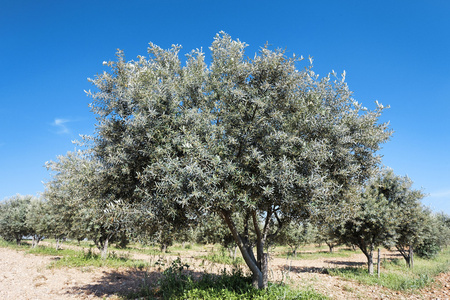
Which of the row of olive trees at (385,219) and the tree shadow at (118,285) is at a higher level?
the row of olive trees at (385,219)

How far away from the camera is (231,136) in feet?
34.7

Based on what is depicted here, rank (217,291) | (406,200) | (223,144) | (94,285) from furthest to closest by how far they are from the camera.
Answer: (406,200) < (94,285) < (217,291) < (223,144)

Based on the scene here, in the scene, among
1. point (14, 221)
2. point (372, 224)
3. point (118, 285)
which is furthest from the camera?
point (14, 221)

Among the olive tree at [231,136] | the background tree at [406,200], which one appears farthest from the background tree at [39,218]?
the background tree at [406,200]

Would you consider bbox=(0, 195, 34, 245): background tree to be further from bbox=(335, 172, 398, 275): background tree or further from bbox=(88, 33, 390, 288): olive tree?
bbox=(335, 172, 398, 275): background tree

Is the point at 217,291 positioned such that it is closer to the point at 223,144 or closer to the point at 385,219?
the point at 223,144

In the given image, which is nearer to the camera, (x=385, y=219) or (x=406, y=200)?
(x=385, y=219)

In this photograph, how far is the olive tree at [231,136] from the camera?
9258 millimetres

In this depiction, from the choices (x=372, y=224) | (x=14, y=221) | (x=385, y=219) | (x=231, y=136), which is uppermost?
(x=231, y=136)

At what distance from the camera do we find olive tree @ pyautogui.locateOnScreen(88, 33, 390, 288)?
9258 mm

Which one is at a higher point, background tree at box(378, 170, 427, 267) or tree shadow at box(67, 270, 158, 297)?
background tree at box(378, 170, 427, 267)

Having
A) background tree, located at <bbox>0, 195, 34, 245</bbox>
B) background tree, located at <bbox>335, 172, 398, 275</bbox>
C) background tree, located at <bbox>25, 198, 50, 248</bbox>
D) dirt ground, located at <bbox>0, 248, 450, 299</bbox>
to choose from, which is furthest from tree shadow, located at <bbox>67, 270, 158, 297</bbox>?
background tree, located at <bbox>0, 195, 34, 245</bbox>

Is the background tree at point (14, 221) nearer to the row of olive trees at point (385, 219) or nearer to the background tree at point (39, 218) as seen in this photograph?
the background tree at point (39, 218)

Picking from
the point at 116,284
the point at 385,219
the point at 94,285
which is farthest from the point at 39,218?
the point at 385,219
